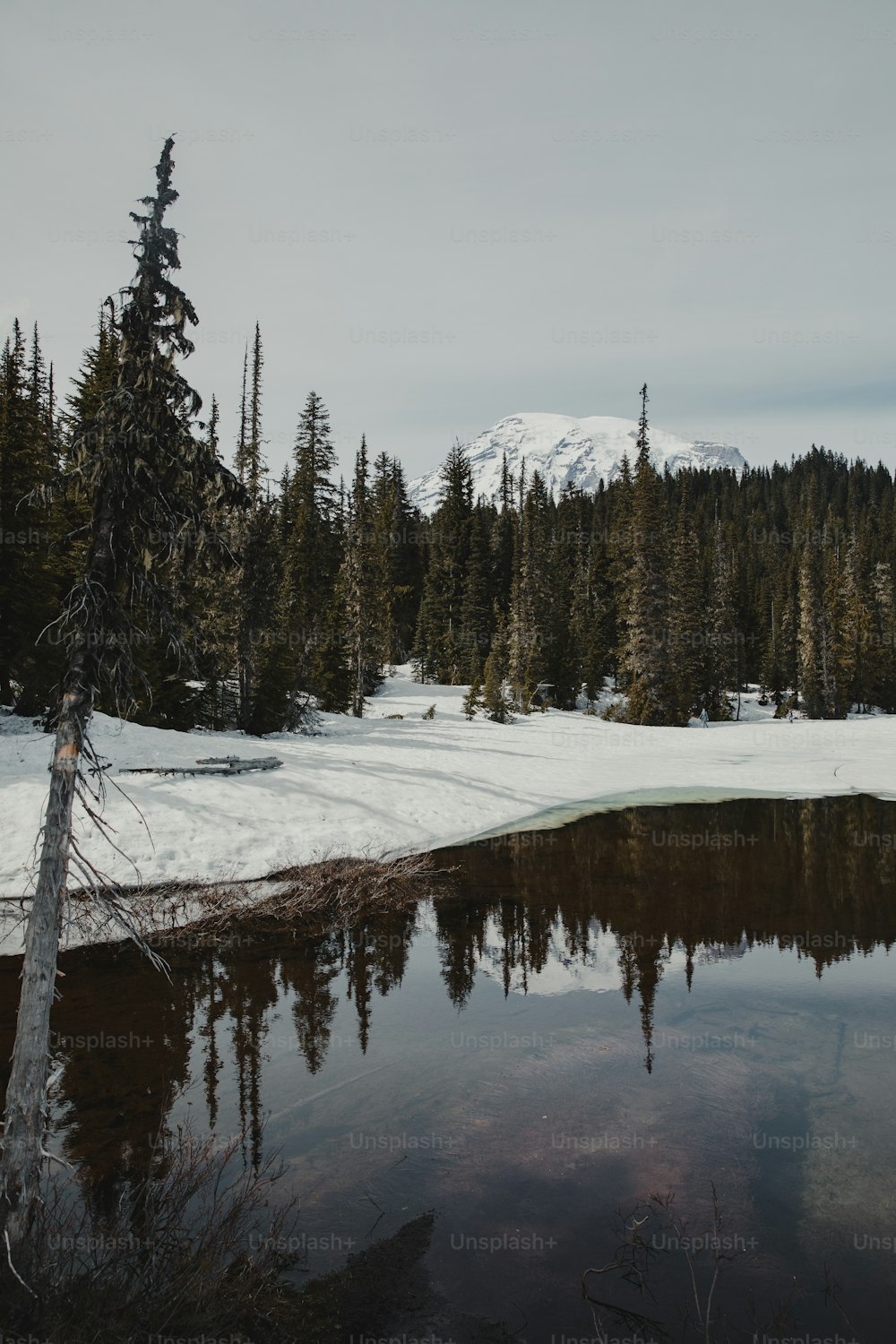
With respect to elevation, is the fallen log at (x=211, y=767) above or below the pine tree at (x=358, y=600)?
below

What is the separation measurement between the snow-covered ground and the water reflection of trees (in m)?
1.93

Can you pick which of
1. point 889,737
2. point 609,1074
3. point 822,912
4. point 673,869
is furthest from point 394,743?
point 889,737

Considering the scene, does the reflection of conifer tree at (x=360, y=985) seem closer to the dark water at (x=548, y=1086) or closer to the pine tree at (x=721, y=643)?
the dark water at (x=548, y=1086)

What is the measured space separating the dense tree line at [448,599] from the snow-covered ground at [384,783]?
121 inches

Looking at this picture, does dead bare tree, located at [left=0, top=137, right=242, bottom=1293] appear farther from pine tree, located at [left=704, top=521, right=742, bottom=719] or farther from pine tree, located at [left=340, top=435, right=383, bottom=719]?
pine tree, located at [left=704, top=521, right=742, bottom=719]

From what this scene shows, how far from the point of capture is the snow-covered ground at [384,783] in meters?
15.9

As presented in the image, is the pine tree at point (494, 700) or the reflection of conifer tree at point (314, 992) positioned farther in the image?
the pine tree at point (494, 700)

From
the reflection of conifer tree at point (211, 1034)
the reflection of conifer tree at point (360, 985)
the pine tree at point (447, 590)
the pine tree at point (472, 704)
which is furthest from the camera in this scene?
the pine tree at point (447, 590)

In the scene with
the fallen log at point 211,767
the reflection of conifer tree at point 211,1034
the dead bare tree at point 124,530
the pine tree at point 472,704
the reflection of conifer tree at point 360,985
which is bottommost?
the reflection of conifer tree at point 360,985

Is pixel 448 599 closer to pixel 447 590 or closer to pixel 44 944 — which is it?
pixel 447 590

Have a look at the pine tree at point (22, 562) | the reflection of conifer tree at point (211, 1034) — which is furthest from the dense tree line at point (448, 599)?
the reflection of conifer tree at point (211, 1034)

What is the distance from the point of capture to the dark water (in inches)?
252

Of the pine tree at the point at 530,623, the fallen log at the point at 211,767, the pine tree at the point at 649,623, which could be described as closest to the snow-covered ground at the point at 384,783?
the fallen log at the point at 211,767

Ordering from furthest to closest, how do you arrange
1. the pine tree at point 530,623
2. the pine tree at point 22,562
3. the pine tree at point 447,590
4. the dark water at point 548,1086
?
the pine tree at point 447,590 < the pine tree at point 530,623 < the pine tree at point 22,562 < the dark water at point 548,1086
